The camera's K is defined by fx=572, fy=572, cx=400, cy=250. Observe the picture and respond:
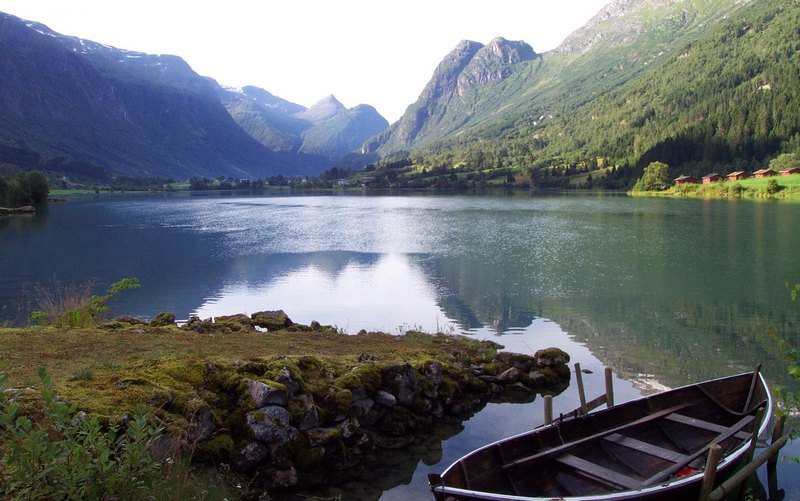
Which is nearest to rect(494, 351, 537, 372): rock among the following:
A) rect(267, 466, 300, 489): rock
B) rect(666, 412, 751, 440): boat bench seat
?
rect(666, 412, 751, 440): boat bench seat

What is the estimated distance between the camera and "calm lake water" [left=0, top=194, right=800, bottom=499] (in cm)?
2241

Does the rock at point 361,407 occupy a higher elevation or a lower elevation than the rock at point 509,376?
higher

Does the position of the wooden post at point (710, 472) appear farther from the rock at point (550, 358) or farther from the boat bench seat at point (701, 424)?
the rock at point (550, 358)

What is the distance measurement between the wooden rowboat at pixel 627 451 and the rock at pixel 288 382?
478 cm

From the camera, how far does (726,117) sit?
7712 inches

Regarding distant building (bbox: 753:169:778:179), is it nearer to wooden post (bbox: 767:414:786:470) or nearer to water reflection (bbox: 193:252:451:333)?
water reflection (bbox: 193:252:451:333)

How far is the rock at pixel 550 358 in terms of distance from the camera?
21.2 metres

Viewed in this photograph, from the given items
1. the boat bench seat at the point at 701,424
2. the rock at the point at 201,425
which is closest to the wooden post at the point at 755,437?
the boat bench seat at the point at 701,424

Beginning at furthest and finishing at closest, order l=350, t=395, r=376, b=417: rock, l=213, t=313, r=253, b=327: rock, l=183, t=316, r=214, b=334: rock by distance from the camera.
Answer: l=213, t=313, r=253, b=327: rock → l=183, t=316, r=214, b=334: rock → l=350, t=395, r=376, b=417: rock

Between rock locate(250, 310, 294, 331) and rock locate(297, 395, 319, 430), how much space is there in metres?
11.8

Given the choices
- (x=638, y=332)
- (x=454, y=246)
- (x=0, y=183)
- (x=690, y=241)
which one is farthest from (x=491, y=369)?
(x=0, y=183)

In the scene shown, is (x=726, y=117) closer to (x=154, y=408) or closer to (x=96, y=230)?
(x=96, y=230)

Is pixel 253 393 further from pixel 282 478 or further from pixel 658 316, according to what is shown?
pixel 658 316

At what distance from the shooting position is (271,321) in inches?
1012
